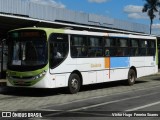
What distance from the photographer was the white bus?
650 inches

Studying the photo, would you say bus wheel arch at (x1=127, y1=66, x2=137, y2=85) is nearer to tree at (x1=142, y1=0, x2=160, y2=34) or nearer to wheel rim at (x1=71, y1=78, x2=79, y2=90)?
wheel rim at (x1=71, y1=78, x2=79, y2=90)

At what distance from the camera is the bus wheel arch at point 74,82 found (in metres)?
17.7

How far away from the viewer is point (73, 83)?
17.9 meters

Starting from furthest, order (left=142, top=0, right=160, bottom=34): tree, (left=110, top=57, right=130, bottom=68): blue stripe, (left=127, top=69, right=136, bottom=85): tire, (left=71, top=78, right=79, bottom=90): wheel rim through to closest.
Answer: (left=142, top=0, right=160, bottom=34): tree
(left=127, top=69, right=136, bottom=85): tire
(left=110, top=57, right=130, bottom=68): blue stripe
(left=71, top=78, right=79, bottom=90): wheel rim

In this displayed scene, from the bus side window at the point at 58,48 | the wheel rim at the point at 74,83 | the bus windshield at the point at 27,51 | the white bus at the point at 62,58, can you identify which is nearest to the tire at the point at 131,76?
the white bus at the point at 62,58

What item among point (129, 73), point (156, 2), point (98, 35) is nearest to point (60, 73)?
point (98, 35)

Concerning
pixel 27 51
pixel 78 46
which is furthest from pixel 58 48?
pixel 78 46

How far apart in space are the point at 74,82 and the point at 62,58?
1.37 m

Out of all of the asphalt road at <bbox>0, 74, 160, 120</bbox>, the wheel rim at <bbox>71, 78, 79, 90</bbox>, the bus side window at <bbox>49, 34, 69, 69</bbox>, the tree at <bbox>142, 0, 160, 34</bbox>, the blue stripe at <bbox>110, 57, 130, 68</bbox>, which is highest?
the tree at <bbox>142, 0, 160, 34</bbox>

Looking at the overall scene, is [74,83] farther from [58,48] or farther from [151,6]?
[151,6]

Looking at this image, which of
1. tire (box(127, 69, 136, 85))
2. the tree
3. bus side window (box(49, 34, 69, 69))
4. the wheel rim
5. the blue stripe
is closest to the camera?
bus side window (box(49, 34, 69, 69))

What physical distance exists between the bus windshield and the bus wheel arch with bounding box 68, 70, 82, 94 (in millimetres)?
1834

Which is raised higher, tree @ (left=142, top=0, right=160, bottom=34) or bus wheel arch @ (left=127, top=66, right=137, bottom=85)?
tree @ (left=142, top=0, right=160, bottom=34)

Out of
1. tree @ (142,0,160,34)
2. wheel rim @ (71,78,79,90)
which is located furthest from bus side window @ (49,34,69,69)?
tree @ (142,0,160,34)
